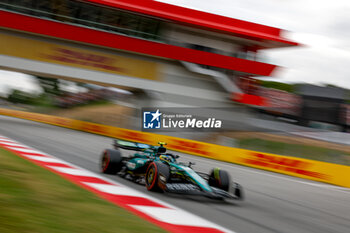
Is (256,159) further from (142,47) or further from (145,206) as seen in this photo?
(142,47)

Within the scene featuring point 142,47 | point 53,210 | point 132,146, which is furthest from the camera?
point 142,47

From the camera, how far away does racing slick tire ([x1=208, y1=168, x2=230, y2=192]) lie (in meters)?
7.18

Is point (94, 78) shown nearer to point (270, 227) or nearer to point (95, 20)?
point (95, 20)

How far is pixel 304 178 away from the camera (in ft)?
46.4

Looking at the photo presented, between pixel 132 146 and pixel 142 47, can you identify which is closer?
pixel 132 146

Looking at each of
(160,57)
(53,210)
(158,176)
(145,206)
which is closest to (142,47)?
(160,57)

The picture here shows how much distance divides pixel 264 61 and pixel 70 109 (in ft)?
92.8

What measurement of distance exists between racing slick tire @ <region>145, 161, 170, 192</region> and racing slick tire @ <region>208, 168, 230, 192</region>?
93 centimetres

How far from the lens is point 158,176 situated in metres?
6.70

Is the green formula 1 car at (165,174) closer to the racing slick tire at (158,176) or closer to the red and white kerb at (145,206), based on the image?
the racing slick tire at (158,176)

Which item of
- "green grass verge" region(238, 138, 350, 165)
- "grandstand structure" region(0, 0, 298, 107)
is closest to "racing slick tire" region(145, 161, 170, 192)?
"green grass verge" region(238, 138, 350, 165)

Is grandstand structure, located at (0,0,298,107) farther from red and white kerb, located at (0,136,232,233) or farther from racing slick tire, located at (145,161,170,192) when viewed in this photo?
racing slick tire, located at (145,161,170,192)

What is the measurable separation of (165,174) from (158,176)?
137 mm

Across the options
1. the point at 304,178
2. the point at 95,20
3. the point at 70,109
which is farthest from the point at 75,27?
the point at 70,109
